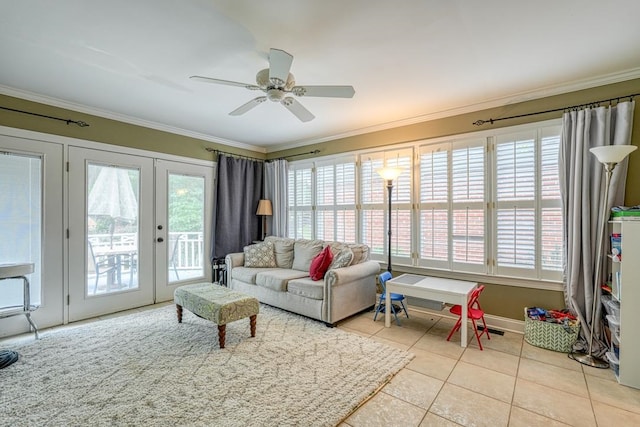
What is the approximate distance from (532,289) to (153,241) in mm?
4863

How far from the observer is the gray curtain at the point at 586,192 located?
8.84 ft

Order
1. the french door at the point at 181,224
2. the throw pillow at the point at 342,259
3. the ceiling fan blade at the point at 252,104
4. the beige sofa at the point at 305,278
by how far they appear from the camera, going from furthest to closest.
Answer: the french door at the point at 181,224
the throw pillow at the point at 342,259
the beige sofa at the point at 305,278
the ceiling fan blade at the point at 252,104

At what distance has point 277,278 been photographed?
3.91 meters

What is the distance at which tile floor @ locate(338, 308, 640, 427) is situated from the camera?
75.5 inches

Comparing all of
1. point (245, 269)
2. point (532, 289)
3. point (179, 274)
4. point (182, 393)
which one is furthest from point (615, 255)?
point (179, 274)

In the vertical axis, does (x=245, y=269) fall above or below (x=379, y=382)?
above

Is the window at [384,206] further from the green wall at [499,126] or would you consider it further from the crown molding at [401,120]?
the crown molding at [401,120]

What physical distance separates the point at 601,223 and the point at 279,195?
4374 mm

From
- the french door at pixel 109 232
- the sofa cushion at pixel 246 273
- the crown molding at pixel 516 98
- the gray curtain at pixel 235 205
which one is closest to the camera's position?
the crown molding at pixel 516 98

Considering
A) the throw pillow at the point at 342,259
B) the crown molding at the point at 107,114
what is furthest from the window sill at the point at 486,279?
the crown molding at the point at 107,114

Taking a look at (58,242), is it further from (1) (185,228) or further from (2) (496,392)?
(2) (496,392)

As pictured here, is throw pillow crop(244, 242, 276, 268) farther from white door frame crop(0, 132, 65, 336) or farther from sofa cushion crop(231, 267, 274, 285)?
white door frame crop(0, 132, 65, 336)

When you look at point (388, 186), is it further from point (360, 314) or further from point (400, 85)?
point (360, 314)

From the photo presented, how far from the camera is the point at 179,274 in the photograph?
464 cm
